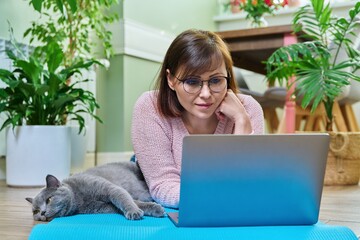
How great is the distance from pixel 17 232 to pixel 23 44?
5.16 ft

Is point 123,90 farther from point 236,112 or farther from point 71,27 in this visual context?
point 236,112

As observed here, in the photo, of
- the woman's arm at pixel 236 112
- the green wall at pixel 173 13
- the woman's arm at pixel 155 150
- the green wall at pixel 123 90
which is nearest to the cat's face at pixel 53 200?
the woman's arm at pixel 155 150

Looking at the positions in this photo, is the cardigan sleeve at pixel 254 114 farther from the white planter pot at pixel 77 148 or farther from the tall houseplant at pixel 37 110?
the white planter pot at pixel 77 148

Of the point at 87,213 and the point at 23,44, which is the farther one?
the point at 23,44

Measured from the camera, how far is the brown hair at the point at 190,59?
4.57ft

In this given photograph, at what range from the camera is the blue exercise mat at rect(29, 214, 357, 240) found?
1.09 metres

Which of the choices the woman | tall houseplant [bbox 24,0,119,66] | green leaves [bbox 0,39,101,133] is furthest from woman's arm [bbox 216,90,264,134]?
tall houseplant [bbox 24,0,119,66]

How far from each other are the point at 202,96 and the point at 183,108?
0.19 m

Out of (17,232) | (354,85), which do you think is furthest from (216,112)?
(354,85)

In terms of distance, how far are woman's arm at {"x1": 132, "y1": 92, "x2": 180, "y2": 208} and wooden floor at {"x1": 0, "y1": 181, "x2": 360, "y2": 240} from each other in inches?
14.4

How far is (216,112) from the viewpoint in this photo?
156 centimetres

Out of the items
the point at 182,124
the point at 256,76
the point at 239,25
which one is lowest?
the point at 182,124

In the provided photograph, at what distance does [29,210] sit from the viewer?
66.5 inches

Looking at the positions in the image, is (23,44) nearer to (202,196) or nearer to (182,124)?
(182,124)
